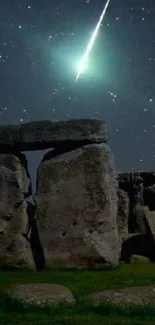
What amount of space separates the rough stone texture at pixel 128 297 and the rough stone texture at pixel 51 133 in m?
5.63

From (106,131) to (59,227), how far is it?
2.33 meters

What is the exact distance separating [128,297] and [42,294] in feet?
3.55

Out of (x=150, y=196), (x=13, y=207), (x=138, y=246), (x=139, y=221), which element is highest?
(x=150, y=196)

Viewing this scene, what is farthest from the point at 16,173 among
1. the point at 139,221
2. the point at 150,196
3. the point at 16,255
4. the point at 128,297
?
the point at 128,297

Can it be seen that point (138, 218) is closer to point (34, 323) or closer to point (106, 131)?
point (106, 131)

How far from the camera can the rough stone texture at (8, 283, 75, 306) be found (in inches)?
290

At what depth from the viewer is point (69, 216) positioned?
13062 millimetres

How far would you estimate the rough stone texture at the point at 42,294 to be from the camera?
736cm

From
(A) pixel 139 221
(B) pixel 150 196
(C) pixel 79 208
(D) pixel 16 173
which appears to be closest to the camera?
(C) pixel 79 208

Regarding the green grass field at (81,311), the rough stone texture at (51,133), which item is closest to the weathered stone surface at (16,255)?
the rough stone texture at (51,133)

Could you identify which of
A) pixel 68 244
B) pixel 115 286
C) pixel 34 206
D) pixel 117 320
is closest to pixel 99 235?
pixel 68 244

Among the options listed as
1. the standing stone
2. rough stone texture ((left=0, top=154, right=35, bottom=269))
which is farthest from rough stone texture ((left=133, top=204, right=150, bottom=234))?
rough stone texture ((left=0, top=154, right=35, bottom=269))

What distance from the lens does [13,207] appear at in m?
13.7

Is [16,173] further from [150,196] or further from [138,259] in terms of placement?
[150,196]
